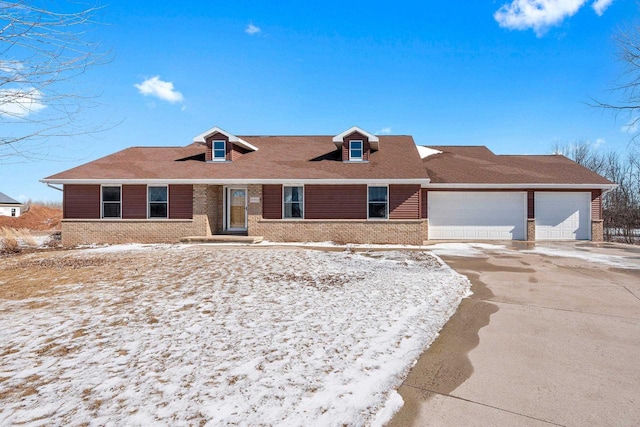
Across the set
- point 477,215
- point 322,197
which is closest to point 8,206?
→ point 322,197

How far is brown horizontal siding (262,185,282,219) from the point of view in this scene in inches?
633

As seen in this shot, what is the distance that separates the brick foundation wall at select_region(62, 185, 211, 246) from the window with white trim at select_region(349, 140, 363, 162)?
712 centimetres

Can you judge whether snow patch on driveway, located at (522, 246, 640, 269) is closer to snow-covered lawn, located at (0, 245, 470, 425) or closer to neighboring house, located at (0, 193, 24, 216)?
snow-covered lawn, located at (0, 245, 470, 425)

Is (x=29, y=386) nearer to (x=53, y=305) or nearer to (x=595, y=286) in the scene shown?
(x=53, y=305)

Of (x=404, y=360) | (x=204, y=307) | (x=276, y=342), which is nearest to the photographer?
(x=404, y=360)

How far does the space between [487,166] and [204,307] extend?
17871mm

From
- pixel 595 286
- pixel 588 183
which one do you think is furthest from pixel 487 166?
pixel 595 286

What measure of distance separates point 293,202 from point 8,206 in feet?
169

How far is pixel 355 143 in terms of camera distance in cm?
1745

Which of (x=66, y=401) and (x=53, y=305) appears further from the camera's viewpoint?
(x=53, y=305)

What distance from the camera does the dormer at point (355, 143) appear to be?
17.1 metres

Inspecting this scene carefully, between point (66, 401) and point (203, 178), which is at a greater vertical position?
point (203, 178)

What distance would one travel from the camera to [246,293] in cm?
614

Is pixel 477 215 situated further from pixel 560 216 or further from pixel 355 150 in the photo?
pixel 355 150
